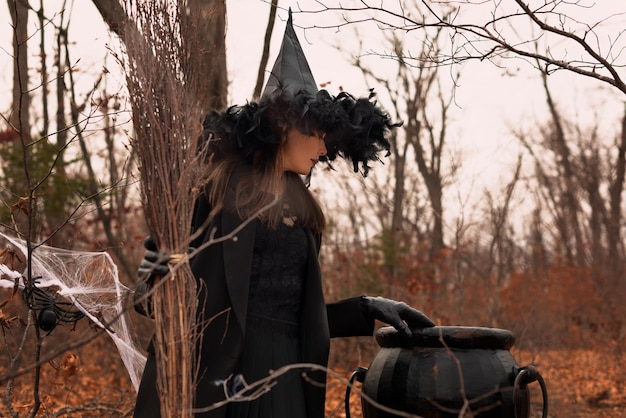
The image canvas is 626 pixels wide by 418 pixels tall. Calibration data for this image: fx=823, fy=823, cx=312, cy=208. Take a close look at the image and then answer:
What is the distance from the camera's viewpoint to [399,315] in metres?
3.53

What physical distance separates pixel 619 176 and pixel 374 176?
6723 mm

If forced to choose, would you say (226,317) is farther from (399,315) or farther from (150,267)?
(399,315)

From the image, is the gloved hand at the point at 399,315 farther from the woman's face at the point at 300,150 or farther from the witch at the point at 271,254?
the woman's face at the point at 300,150

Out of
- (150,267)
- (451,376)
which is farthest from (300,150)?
(451,376)

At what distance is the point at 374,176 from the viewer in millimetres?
15586

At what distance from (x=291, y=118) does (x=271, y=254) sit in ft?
1.86

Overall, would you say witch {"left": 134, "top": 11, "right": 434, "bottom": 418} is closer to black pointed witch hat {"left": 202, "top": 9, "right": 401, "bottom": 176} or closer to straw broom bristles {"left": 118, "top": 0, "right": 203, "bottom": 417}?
black pointed witch hat {"left": 202, "top": 9, "right": 401, "bottom": 176}

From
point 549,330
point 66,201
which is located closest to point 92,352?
point 66,201

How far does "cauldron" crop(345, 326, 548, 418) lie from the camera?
3.34m

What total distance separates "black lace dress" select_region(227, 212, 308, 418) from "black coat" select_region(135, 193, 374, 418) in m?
0.05

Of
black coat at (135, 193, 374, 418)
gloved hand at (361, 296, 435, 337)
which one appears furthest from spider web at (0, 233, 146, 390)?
gloved hand at (361, 296, 435, 337)

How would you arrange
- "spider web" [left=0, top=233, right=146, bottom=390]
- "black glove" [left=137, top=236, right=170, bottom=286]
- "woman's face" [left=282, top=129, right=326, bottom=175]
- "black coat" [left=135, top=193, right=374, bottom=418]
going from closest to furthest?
"black glove" [left=137, top=236, right=170, bottom=286], "black coat" [left=135, top=193, right=374, bottom=418], "woman's face" [left=282, top=129, right=326, bottom=175], "spider web" [left=0, top=233, right=146, bottom=390]

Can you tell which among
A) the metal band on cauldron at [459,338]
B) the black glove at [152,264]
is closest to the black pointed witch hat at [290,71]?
the black glove at [152,264]

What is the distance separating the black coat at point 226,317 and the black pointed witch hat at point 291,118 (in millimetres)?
301
